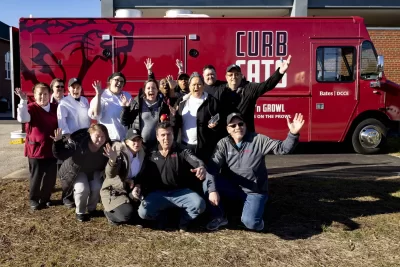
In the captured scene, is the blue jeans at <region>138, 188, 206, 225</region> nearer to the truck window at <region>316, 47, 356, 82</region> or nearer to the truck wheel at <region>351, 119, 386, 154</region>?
the truck window at <region>316, 47, 356, 82</region>

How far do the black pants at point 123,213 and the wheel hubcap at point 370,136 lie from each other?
654 centimetres

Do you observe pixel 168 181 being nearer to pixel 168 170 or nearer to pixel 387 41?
pixel 168 170

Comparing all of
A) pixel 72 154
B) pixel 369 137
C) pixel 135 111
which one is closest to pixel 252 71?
pixel 369 137

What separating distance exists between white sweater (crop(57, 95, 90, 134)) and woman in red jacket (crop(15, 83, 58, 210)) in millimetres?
207

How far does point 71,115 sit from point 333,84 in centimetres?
606

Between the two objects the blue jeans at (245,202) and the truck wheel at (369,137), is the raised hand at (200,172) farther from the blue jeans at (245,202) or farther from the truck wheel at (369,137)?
the truck wheel at (369,137)

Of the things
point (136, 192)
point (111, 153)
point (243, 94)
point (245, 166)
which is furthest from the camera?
point (243, 94)

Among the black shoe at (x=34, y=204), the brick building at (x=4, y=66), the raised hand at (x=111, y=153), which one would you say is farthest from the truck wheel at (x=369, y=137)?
the brick building at (x=4, y=66)

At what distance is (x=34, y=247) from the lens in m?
4.22

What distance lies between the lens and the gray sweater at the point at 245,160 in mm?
4656

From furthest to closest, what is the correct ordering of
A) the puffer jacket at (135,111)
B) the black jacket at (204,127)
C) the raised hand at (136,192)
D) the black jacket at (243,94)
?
the black jacket at (243,94) < the puffer jacket at (135,111) < the black jacket at (204,127) < the raised hand at (136,192)

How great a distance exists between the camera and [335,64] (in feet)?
29.8

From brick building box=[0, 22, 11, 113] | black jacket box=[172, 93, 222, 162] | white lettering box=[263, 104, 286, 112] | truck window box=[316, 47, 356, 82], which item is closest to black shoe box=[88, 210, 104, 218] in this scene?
black jacket box=[172, 93, 222, 162]

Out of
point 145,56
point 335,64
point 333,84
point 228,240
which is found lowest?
point 228,240
